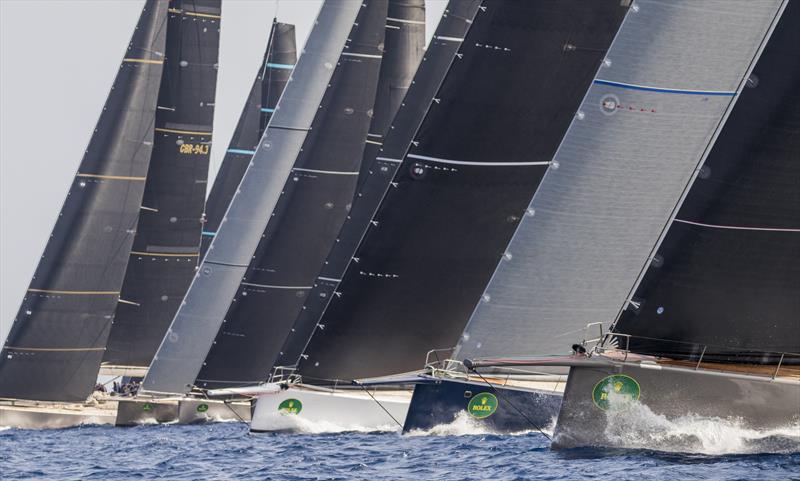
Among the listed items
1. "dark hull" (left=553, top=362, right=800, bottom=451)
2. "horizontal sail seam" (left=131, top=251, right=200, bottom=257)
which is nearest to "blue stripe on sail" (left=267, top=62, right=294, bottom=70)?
"horizontal sail seam" (left=131, top=251, right=200, bottom=257)

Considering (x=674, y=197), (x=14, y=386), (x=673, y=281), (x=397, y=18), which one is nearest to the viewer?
(x=673, y=281)

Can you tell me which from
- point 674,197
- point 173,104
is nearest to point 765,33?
point 674,197

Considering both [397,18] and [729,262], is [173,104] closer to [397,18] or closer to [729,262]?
[397,18]

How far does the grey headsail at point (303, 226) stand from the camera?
29719 millimetres

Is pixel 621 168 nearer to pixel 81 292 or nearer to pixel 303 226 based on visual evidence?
pixel 303 226

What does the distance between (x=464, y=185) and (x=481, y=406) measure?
315cm

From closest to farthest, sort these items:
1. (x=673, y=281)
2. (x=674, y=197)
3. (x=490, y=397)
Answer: (x=673, y=281) < (x=674, y=197) < (x=490, y=397)

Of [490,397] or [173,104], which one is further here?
[173,104]

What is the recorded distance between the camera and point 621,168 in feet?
60.5

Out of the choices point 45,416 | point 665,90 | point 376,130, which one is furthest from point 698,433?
point 45,416

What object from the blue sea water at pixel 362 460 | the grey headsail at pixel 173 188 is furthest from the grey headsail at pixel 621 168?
the grey headsail at pixel 173 188

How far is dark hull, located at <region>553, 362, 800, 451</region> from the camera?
17.0 m

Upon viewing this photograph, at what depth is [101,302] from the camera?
3353cm

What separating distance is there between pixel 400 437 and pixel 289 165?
1016 centimetres
